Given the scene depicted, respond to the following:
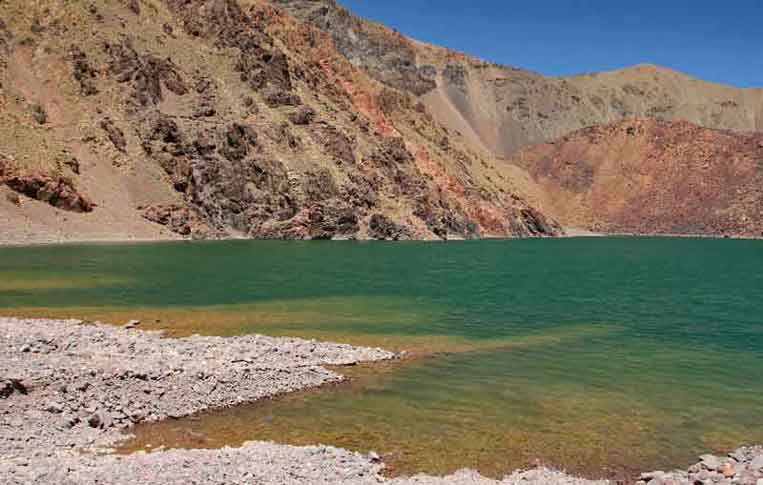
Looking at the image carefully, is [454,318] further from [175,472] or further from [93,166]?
[93,166]

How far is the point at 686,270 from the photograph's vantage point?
8738cm

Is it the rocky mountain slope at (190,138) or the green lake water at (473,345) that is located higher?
the rocky mountain slope at (190,138)

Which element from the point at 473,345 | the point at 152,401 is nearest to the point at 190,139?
the point at 473,345

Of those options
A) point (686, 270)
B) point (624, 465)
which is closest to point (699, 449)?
point (624, 465)

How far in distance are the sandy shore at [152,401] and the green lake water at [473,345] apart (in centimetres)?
129

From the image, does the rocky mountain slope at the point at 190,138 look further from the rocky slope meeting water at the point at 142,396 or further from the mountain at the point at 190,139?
the rocky slope meeting water at the point at 142,396

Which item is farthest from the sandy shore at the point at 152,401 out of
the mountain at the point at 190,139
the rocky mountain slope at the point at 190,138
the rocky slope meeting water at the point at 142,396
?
the rocky mountain slope at the point at 190,138

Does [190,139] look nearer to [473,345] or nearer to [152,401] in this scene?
[473,345]

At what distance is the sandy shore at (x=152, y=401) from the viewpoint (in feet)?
54.9

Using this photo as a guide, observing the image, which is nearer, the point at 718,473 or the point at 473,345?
the point at 718,473

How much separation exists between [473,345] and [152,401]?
17050mm

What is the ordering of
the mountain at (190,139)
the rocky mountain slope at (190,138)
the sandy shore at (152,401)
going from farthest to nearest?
the rocky mountain slope at (190,138) → the mountain at (190,139) → the sandy shore at (152,401)

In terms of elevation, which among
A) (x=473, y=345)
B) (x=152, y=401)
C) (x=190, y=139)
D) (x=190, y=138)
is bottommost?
(x=473, y=345)

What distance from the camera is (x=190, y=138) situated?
134500 mm
